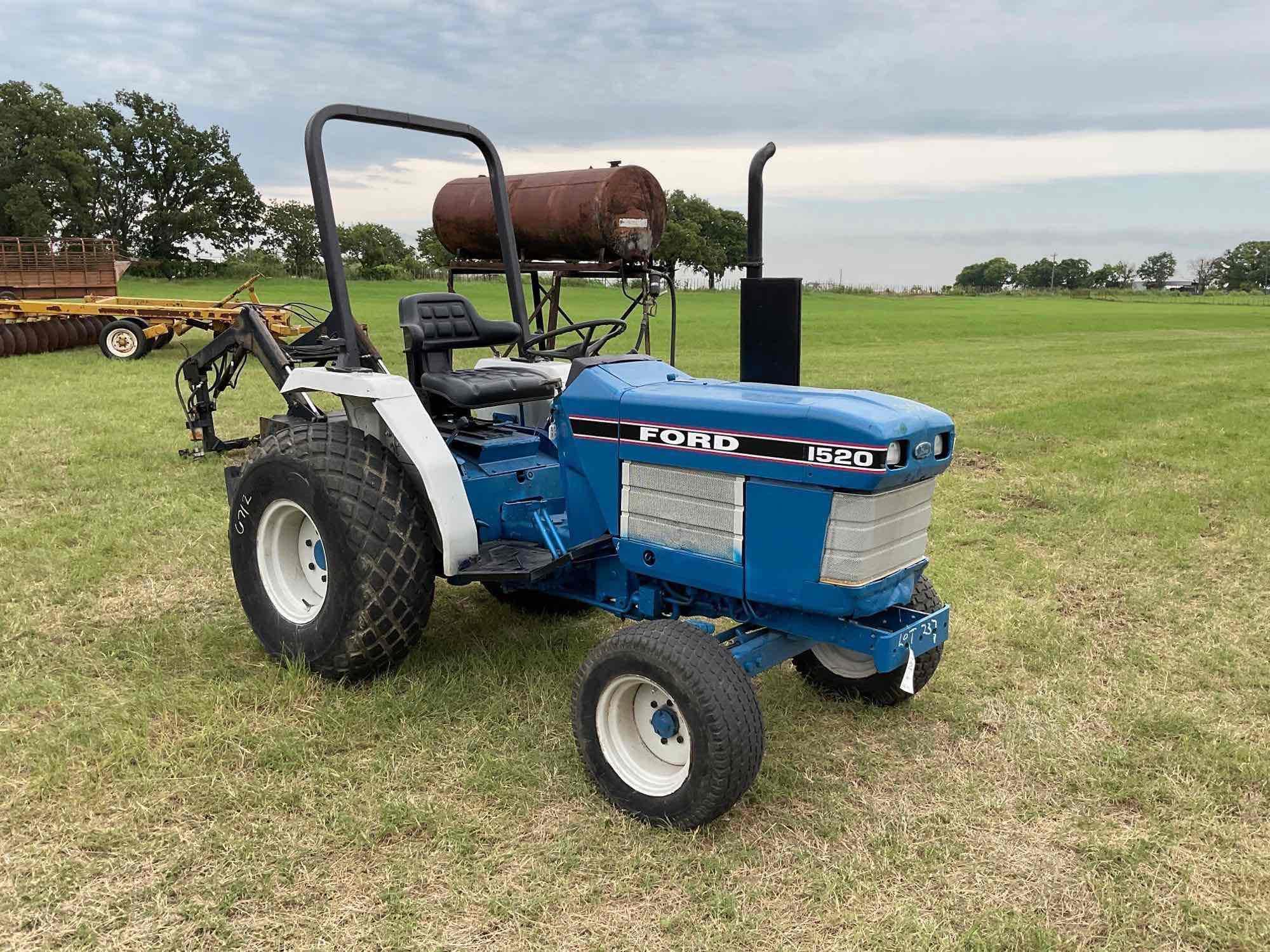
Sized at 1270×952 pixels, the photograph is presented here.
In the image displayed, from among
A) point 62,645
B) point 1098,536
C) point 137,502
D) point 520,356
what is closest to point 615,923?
point 520,356

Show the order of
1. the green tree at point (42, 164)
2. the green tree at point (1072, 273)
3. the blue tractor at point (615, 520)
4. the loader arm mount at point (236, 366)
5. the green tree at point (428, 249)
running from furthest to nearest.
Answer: the green tree at point (1072, 273), the green tree at point (428, 249), the green tree at point (42, 164), the loader arm mount at point (236, 366), the blue tractor at point (615, 520)

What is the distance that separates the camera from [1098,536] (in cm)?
623

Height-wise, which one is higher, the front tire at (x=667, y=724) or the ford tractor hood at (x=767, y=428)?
the ford tractor hood at (x=767, y=428)

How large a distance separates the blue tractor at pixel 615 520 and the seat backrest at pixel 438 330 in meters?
0.01

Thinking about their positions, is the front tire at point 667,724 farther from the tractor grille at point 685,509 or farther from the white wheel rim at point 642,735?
the tractor grille at point 685,509

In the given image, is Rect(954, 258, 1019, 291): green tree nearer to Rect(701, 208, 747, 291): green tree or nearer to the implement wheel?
Rect(701, 208, 747, 291): green tree

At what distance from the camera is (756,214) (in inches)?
142

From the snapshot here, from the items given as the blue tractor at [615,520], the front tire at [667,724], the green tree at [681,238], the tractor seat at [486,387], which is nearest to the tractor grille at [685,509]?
the blue tractor at [615,520]

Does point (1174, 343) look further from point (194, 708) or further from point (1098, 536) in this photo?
point (194, 708)

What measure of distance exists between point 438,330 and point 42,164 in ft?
168

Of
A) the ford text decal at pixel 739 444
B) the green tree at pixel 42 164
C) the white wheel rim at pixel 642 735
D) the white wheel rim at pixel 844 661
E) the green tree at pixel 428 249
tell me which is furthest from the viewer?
the green tree at pixel 428 249

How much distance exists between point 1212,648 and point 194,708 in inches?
170

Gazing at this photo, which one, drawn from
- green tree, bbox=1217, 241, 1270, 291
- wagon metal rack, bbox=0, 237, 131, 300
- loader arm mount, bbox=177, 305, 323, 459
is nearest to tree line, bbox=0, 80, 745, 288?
wagon metal rack, bbox=0, 237, 131, 300

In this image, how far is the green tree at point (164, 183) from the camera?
51875 millimetres
